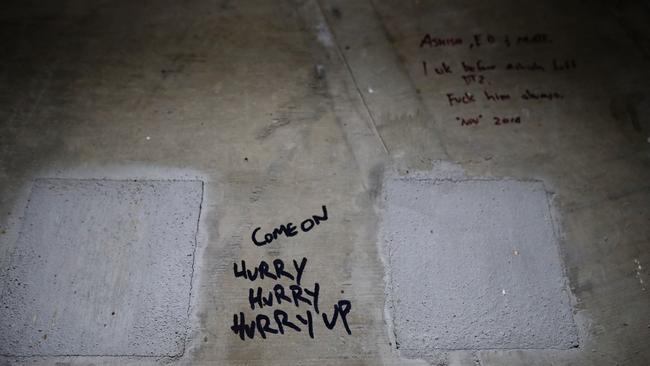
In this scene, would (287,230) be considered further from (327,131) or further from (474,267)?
(474,267)

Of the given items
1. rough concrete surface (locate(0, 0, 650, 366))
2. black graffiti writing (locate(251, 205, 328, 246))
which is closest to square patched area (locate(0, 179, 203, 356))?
rough concrete surface (locate(0, 0, 650, 366))

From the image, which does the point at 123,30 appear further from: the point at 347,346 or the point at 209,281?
the point at 347,346

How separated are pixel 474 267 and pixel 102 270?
2.60 m

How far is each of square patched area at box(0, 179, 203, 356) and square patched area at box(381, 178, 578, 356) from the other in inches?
59.7

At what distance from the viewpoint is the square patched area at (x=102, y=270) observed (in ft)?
10.6

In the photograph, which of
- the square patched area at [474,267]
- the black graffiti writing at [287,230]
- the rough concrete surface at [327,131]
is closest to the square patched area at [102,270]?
the rough concrete surface at [327,131]

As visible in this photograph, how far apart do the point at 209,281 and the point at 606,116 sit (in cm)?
349

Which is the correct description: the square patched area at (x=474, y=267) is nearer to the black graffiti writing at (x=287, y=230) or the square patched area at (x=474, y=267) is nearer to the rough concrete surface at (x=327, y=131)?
the rough concrete surface at (x=327, y=131)

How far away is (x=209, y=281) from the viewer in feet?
11.3

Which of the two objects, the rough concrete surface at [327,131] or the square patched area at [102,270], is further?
the rough concrete surface at [327,131]

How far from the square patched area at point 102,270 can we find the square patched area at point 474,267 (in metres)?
1.52

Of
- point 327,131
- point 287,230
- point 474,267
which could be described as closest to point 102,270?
point 287,230

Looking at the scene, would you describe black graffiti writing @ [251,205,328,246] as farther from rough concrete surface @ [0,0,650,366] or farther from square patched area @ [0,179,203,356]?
square patched area @ [0,179,203,356]

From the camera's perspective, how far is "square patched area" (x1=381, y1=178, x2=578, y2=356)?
11.0ft
